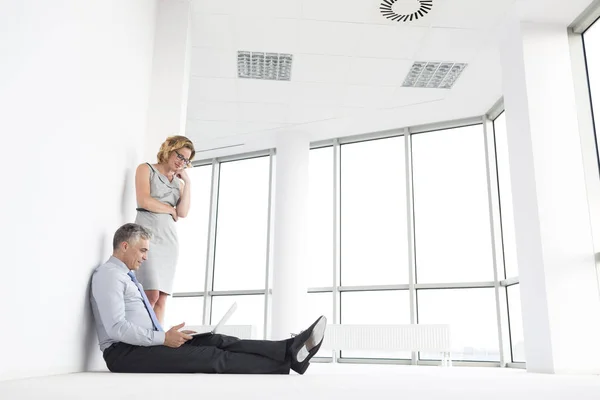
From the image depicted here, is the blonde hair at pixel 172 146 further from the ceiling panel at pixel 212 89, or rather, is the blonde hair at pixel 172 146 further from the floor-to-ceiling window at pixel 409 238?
the floor-to-ceiling window at pixel 409 238

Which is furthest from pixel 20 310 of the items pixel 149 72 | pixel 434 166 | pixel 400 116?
pixel 434 166

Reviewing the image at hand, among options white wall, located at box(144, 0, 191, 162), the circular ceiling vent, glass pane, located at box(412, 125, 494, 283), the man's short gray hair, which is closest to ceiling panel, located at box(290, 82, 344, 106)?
the circular ceiling vent

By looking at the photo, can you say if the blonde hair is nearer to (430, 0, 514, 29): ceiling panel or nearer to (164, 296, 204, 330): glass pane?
(430, 0, 514, 29): ceiling panel

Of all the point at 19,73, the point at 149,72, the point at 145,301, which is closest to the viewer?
the point at 19,73

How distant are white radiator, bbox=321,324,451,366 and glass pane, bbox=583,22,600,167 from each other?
3.10m

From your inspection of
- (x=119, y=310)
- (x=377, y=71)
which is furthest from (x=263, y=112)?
(x=119, y=310)

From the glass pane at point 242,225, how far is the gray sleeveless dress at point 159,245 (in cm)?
473

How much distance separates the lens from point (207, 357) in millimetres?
2662

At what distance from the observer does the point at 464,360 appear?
681cm

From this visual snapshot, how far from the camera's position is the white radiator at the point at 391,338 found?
6602mm

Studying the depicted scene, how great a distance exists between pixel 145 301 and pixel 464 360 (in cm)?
513

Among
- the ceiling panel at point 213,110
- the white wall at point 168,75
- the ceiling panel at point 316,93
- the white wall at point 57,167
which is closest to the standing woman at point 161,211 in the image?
the white wall at point 57,167

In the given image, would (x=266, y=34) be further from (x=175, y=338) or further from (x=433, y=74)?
(x=175, y=338)

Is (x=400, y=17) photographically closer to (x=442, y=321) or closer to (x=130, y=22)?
(x=130, y=22)
